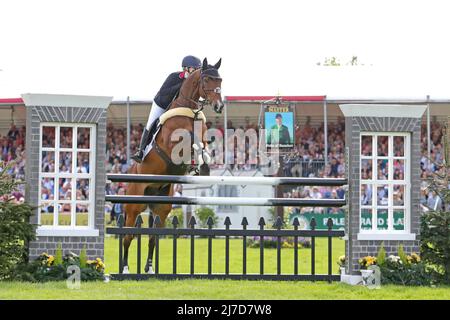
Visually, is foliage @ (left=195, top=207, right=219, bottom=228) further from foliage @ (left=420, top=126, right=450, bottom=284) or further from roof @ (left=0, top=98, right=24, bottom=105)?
foliage @ (left=420, top=126, right=450, bottom=284)

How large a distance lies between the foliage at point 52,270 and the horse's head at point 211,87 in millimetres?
3044

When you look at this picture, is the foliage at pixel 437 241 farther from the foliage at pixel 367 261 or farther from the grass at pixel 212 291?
the foliage at pixel 367 261

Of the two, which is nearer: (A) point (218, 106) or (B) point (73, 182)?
(B) point (73, 182)

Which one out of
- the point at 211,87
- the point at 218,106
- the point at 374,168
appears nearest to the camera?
the point at 374,168

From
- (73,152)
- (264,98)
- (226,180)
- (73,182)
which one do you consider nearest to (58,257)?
(73,182)

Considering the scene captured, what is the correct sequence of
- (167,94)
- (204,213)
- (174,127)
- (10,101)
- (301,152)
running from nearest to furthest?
1. (174,127)
2. (167,94)
3. (204,213)
4. (10,101)
5. (301,152)

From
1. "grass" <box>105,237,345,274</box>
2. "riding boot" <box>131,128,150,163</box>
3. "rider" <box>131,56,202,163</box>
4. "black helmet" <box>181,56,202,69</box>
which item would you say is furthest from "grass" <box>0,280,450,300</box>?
"black helmet" <box>181,56,202,69</box>

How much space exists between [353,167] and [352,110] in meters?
0.56

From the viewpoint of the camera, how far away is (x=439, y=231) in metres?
9.61

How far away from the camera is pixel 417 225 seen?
9586 mm

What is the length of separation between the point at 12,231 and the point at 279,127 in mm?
13985

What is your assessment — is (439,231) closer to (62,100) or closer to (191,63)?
(62,100)

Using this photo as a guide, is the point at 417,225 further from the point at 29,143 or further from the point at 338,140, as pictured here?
the point at 338,140
